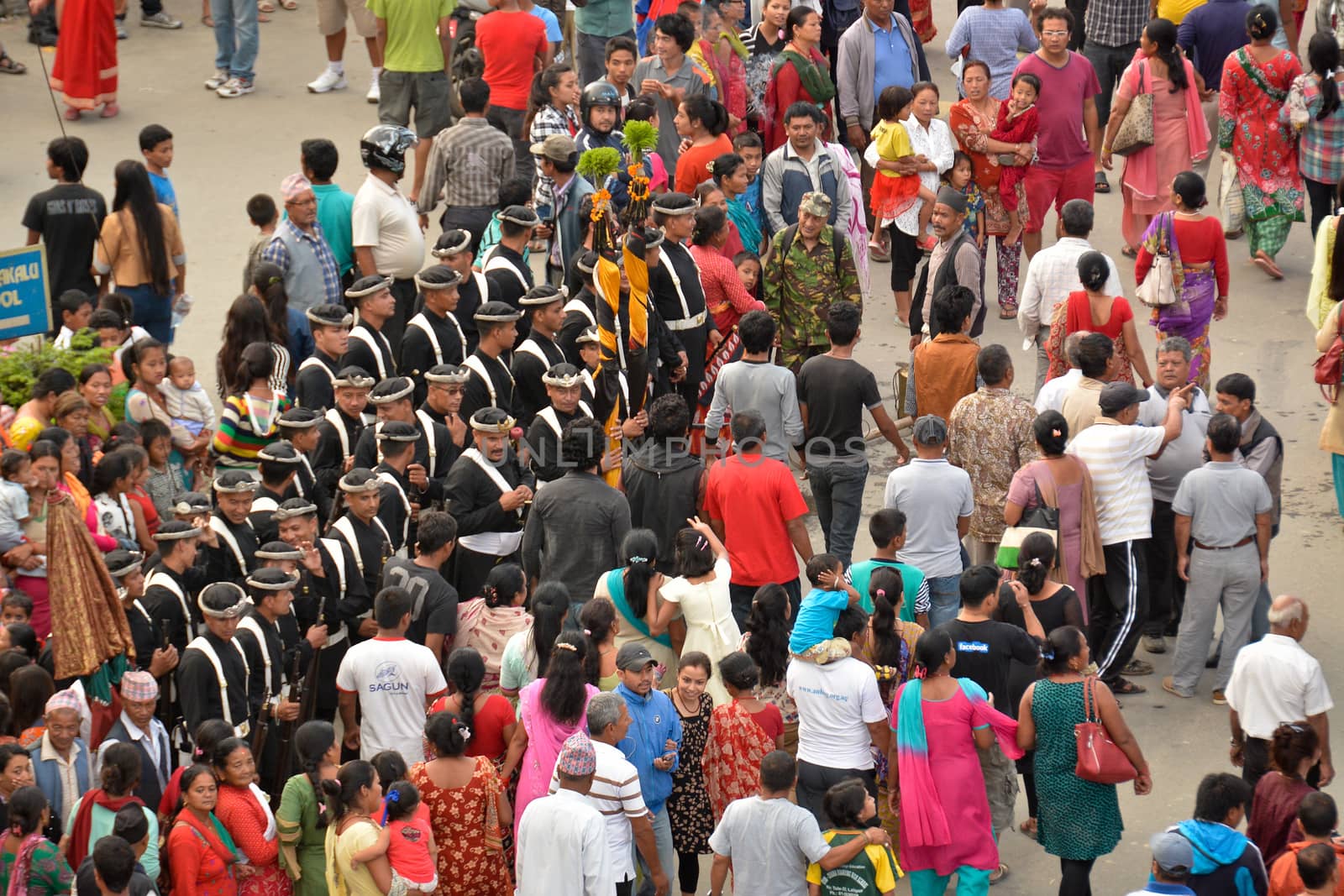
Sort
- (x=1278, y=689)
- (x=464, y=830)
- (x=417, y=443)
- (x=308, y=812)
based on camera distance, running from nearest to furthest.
→ (x=308, y=812)
(x=464, y=830)
(x=1278, y=689)
(x=417, y=443)

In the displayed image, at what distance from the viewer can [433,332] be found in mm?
10398

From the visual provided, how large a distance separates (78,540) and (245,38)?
9.80m

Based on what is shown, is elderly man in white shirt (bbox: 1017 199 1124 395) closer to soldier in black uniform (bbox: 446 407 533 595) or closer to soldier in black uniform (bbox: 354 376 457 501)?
soldier in black uniform (bbox: 446 407 533 595)

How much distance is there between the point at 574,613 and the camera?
28.5 feet

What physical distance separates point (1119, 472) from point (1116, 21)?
6695 mm

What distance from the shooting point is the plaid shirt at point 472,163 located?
12305 mm

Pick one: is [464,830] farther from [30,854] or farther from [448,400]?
[448,400]

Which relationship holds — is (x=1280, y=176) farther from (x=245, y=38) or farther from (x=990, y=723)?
(x=245, y=38)

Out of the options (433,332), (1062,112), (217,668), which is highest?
(1062,112)

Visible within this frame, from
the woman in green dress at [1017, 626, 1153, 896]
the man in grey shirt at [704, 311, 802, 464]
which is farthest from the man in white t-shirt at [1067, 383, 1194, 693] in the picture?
the woman in green dress at [1017, 626, 1153, 896]

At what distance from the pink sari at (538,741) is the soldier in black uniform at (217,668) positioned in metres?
1.26

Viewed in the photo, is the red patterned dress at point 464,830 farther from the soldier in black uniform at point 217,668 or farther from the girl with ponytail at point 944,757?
the girl with ponytail at point 944,757

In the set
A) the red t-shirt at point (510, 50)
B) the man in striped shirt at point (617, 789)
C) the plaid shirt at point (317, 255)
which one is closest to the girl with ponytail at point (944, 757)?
the man in striped shirt at point (617, 789)

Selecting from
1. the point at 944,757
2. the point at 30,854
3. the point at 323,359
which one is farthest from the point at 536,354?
the point at 30,854
